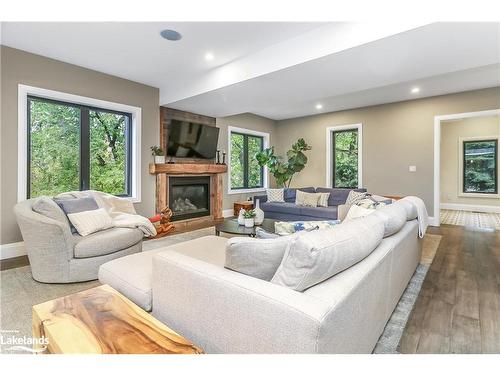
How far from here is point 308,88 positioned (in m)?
3.97

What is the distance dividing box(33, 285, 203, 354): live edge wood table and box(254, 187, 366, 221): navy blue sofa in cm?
399

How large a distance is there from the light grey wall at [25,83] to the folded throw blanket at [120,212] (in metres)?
0.77

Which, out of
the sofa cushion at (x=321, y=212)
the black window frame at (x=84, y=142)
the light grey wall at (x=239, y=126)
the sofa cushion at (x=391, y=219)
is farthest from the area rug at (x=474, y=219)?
the black window frame at (x=84, y=142)

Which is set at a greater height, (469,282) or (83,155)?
(83,155)

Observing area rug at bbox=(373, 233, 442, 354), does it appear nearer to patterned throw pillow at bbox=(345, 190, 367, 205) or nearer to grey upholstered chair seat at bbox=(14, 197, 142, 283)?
patterned throw pillow at bbox=(345, 190, 367, 205)

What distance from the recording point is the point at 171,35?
3061 mm

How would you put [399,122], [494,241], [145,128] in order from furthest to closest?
[399,122] → [145,128] → [494,241]

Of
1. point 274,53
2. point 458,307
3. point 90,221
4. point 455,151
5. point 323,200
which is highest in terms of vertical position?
point 274,53

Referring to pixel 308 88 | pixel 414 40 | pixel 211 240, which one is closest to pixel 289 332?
pixel 211 240

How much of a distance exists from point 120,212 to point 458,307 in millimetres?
3656

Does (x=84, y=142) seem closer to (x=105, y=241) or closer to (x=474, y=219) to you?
(x=105, y=241)

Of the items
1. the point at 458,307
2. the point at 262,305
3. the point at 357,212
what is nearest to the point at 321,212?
the point at 357,212
